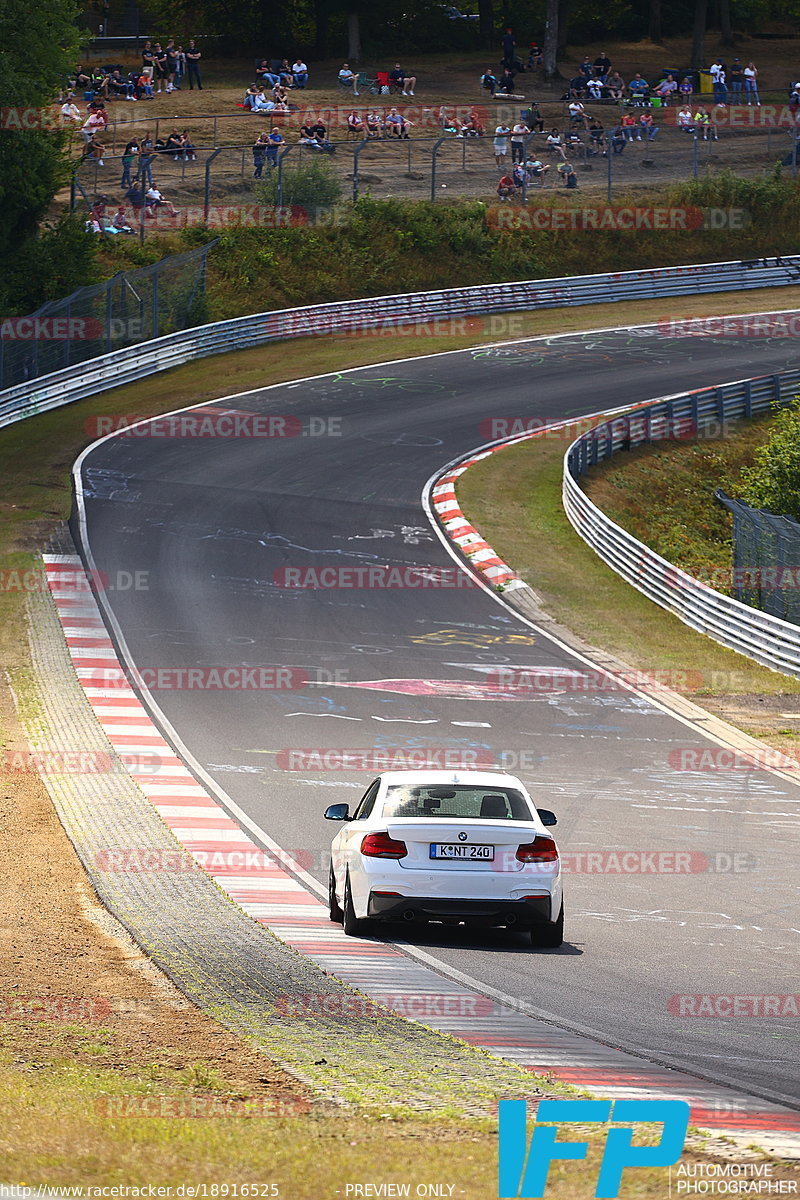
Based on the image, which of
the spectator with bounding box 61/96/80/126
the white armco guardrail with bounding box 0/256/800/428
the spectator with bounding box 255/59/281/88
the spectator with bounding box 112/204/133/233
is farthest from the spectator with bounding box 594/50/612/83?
the spectator with bounding box 112/204/133/233

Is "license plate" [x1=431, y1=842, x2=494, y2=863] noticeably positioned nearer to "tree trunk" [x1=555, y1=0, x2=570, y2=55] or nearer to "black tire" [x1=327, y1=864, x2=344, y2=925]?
"black tire" [x1=327, y1=864, x2=344, y2=925]

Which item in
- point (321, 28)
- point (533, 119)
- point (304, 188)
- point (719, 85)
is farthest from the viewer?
point (321, 28)

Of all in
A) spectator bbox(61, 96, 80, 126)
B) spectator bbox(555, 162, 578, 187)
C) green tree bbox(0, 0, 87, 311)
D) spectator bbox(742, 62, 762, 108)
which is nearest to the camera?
green tree bbox(0, 0, 87, 311)

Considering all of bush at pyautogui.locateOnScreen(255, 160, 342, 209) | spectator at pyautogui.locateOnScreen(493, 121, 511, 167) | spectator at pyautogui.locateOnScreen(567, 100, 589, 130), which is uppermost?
spectator at pyautogui.locateOnScreen(567, 100, 589, 130)

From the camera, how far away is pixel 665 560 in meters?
32.8

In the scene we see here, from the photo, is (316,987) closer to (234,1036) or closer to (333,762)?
(234,1036)

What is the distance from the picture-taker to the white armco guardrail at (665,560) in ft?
85.4

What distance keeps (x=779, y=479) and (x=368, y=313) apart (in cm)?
2112

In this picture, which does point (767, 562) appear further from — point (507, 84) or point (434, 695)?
point (507, 84)

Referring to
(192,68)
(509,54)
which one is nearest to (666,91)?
(509,54)

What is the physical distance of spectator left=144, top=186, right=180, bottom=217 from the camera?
53.8 meters

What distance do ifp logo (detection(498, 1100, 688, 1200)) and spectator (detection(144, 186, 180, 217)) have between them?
168ft

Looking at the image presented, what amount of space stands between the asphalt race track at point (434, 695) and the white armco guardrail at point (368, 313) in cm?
391

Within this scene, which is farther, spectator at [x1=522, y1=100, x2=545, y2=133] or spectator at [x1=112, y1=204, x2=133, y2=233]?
Answer: spectator at [x1=522, y1=100, x2=545, y2=133]
